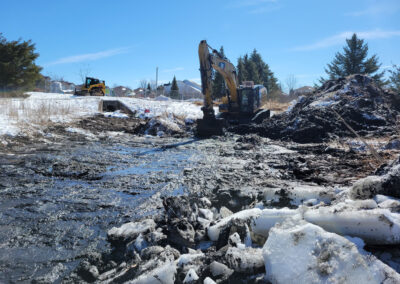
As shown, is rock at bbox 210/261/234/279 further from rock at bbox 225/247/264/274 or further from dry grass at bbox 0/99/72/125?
dry grass at bbox 0/99/72/125

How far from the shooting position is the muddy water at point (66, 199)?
255 centimetres

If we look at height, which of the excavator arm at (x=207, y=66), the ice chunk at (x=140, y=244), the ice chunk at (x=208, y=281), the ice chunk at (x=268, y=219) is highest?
the excavator arm at (x=207, y=66)

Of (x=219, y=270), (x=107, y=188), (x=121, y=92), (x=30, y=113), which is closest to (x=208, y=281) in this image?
(x=219, y=270)

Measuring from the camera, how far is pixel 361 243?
5.75 ft

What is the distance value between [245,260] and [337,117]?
35.4 feet

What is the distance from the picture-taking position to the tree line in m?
21.9

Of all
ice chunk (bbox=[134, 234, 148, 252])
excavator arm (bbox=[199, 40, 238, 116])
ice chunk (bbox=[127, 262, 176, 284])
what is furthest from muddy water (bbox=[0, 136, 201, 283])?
excavator arm (bbox=[199, 40, 238, 116])

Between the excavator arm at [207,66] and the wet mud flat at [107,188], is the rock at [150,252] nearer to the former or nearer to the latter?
the wet mud flat at [107,188]

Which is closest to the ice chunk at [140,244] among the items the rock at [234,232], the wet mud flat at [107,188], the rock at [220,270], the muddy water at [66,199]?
the wet mud flat at [107,188]

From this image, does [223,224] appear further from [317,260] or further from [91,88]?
[91,88]

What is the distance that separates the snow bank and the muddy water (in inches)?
70.6

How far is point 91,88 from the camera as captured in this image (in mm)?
26172

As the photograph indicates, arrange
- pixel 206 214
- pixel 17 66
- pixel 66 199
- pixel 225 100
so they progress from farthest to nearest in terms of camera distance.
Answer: pixel 17 66 < pixel 225 100 < pixel 66 199 < pixel 206 214

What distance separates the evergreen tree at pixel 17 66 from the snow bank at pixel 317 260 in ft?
85.6
